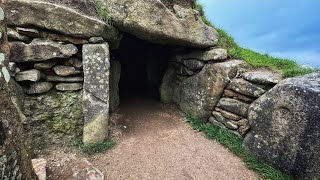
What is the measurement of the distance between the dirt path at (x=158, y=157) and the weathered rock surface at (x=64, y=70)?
5.41 feet

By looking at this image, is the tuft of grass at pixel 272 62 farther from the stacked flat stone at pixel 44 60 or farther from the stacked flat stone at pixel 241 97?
the stacked flat stone at pixel 44 60

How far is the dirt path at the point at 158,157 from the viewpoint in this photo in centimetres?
550

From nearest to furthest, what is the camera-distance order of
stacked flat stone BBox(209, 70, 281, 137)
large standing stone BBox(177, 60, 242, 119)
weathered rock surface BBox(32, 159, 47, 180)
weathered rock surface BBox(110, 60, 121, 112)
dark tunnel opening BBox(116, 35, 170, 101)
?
1. weathered rock surface BBox(32, 159, 47, 180)
2. stacked flat stone BBox(209, 70, 281, 137)
3. large standing stone BBox(177, 60, 242, 119)
4. weathered rock surface BBox(110, 60, 121, 112)
5. dark tunnel opening BBox(116, 35, 170, 101)

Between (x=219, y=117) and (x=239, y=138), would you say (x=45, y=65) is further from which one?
(x=239, y=138)

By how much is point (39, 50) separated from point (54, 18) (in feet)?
2.42

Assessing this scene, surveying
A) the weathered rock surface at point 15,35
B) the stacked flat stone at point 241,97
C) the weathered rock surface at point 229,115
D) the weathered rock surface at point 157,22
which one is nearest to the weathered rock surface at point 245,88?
the stacked flat stone at point 241,97

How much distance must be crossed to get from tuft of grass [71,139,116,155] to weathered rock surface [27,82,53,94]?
130cm

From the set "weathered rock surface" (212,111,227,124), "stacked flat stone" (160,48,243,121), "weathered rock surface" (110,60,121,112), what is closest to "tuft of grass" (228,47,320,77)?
"stacked flat stone" (160,48,243,121)

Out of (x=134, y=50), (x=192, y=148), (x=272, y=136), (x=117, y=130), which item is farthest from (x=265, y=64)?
(x=134, y=50)

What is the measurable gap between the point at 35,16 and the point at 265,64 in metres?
5.46

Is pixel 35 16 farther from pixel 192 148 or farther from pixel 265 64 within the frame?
pixel 265 64

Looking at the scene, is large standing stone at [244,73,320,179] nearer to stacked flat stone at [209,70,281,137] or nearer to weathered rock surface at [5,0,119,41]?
stacked flat stone at [209,70,281,137]

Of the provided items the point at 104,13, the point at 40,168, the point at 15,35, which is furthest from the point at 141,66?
the point at 40,168

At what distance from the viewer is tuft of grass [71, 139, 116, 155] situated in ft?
19.9
